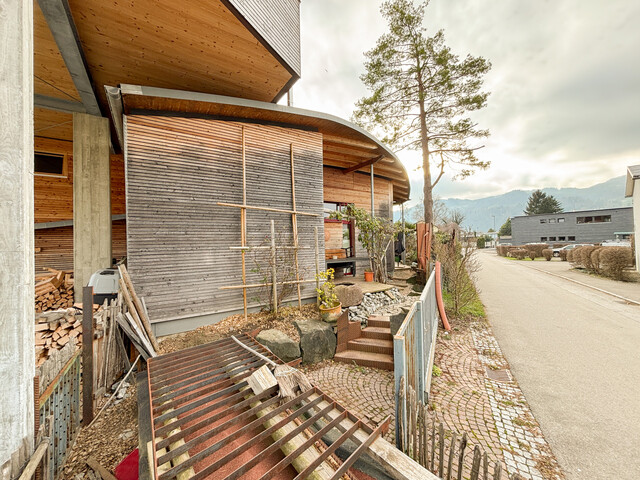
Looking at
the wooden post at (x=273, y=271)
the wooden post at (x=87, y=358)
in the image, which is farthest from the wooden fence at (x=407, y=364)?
the wooden post at (x=87, y=358)

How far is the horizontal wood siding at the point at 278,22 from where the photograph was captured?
184 inches

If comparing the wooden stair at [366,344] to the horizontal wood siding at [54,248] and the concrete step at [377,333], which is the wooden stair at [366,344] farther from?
the horizontal wood siding at [54,248]

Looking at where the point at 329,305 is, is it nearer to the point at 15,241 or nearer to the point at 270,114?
the point at 15,241

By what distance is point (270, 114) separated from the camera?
6.62 m

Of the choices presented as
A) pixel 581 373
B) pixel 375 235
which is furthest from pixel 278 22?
pixel 581 373

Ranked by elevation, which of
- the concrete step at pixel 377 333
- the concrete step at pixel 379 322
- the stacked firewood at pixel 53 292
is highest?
the stacked firewood at pixel 53 292

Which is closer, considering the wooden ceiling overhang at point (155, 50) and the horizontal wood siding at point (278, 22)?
the wooden ceiling overhang at point (155, 50)

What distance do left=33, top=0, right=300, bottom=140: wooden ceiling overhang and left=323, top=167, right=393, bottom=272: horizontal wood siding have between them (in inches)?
185

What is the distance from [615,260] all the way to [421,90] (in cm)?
1362

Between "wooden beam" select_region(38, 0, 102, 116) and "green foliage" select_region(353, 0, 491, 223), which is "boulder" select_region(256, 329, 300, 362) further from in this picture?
"green foliage" select_region(353, 0, 491, 223)

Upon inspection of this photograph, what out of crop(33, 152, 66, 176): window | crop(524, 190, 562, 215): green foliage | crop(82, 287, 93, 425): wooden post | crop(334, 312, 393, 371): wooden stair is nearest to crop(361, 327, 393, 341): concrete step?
crop(334, 312, 393, 371): wooden stair

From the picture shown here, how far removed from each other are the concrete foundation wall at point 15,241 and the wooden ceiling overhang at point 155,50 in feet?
11.5

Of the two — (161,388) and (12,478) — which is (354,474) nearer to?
(161,388)

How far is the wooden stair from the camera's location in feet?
14.8
